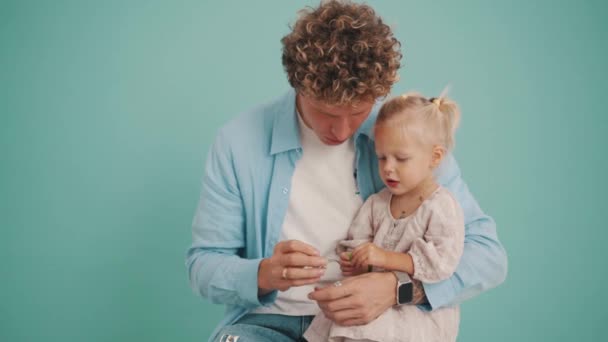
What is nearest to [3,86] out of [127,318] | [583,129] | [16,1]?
[16,1]

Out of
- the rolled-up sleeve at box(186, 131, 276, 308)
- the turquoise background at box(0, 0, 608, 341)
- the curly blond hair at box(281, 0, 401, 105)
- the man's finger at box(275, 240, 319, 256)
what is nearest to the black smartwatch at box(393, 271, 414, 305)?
the man's finger at box(275, 240, 319, 256)

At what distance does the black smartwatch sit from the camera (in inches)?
59.2

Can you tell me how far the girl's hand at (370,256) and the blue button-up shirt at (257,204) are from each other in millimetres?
241

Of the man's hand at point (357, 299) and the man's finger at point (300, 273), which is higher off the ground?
the man's finger at point (300, 273)

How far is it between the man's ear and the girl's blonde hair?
0.01 meters

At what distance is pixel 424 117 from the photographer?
1.62 m

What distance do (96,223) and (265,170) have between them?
1.05 metres

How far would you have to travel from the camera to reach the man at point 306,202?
4.73 feet

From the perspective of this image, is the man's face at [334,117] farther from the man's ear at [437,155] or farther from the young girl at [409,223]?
the man's ear at [437,155]

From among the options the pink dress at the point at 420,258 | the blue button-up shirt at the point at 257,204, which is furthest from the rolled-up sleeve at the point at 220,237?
the pink dress at the point at 420,258

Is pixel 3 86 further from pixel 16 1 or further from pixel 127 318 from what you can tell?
pixel 127 318

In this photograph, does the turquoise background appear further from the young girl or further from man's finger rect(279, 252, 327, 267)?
man's finger rect(279, 252, 327, 267)

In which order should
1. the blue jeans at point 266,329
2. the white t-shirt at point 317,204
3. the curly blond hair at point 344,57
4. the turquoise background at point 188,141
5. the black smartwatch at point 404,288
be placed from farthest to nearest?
the turquoise background at point 188,141, the white t-shirt at point 317,204, the blue jeans at point 266,329, the black smartwatch at point 404,288, the curly blond hair at point 344,57

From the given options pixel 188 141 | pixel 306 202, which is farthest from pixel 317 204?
pixel 188 141
